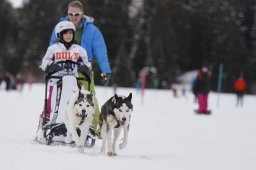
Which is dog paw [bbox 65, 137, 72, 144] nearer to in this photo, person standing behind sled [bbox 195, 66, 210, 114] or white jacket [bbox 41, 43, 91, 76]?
white jacket [bbox 41, 43, 91, 76]

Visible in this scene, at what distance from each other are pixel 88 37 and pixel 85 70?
2.55 ft

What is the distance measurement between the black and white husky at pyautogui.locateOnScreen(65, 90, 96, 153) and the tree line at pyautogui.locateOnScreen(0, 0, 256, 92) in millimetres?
45907

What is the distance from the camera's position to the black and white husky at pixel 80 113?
6.47 meters

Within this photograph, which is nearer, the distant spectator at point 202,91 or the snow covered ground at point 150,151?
the snow covered ground at point 150,151

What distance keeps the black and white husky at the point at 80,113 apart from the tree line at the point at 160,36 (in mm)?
45907

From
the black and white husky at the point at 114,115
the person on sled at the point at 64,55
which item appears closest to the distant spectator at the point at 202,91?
the person on sled at the point at 64,55

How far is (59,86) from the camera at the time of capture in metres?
7.49

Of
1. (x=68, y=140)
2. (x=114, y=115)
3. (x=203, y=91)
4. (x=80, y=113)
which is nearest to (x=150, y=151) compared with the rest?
(x=68, y=140)

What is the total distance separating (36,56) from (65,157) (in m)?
52.3

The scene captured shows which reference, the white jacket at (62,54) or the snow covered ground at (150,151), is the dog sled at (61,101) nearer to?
the white jacket at (62,54)

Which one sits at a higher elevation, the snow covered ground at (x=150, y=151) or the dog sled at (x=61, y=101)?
the dog sled at (x=61, y=101)

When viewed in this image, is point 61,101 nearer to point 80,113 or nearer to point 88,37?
point 80,113

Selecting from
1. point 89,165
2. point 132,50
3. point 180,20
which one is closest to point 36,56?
point 132,50

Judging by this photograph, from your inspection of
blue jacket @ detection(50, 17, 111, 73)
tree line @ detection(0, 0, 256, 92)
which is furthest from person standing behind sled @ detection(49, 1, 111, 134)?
tree line @ detection(0, 0, 256, 92)
